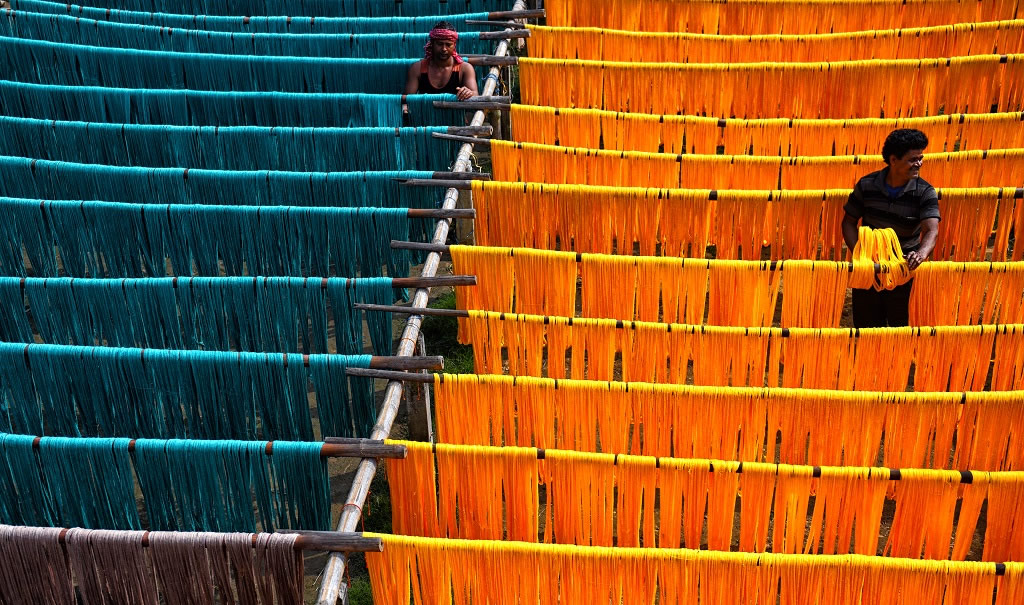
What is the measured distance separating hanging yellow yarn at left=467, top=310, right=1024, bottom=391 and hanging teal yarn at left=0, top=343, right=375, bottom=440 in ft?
3.22

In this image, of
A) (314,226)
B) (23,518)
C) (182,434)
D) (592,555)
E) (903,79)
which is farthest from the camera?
(903,79)

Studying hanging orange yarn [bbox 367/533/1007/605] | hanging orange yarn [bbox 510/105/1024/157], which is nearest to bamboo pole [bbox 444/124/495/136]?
hanging orange yarn [bbox 510/105/1024/157]

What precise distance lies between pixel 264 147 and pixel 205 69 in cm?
203

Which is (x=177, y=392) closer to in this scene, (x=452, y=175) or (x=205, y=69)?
(x=452, y=175)

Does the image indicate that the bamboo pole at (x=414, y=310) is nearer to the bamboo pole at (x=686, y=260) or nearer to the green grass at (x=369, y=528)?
the bamboo pole at (x=686, y=260)

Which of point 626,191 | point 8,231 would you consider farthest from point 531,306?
point 8,231

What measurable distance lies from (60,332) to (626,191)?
3994 millimetres

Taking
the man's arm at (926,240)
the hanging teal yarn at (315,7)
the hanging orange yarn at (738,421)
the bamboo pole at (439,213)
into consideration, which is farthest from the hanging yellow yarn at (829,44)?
the hanging orange yarn at (738,421)

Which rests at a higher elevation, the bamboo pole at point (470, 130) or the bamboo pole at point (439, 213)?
the bamboo pole at point (470, 130)

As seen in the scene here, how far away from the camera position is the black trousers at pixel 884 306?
6512 millimetres

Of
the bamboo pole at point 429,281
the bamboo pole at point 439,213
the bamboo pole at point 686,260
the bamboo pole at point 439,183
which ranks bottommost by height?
the bamboo pole at point 429,281

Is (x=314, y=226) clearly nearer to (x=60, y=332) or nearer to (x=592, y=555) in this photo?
(x=60, y=332)

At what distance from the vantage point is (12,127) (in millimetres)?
8289

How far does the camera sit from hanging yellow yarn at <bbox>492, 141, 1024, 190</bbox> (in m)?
7.39
